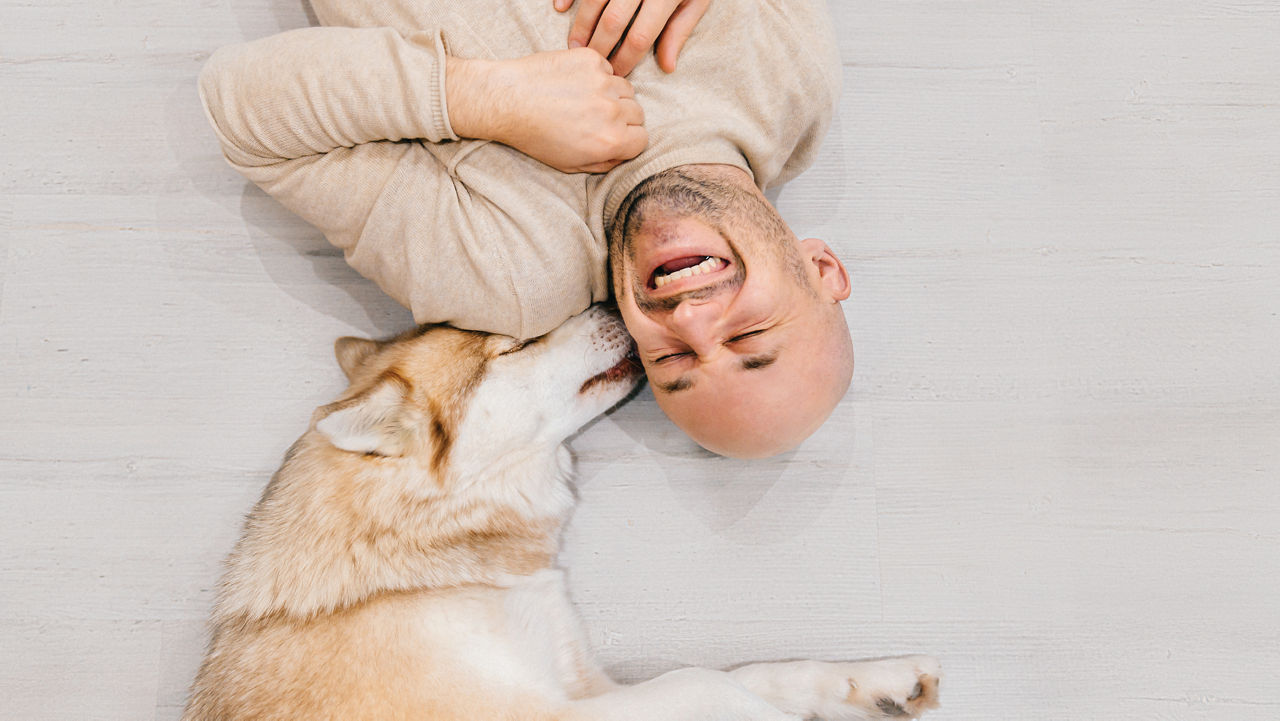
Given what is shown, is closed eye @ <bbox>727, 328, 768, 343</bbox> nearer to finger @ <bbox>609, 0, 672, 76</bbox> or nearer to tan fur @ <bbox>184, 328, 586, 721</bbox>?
tan fur @ <bbox>184, 328, 586, 721</bbox>

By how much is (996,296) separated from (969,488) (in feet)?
1.71

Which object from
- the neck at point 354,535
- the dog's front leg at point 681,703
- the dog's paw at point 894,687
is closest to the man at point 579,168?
the neck at point 354,535

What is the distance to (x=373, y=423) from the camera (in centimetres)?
158

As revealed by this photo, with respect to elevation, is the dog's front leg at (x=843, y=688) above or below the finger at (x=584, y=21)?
below

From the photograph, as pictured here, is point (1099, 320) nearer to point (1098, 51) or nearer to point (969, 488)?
point (969, 488)

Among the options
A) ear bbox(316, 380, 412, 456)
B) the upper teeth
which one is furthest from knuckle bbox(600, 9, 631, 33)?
ear bbox(316, 380, 412, 456)

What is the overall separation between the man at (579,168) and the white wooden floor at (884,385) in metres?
0.42

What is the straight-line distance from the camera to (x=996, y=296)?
210 centimetres

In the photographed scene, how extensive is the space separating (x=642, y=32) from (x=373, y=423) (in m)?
1.01

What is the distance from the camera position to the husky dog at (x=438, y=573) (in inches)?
61.6

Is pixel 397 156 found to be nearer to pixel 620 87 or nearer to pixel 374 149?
pixel 374 149

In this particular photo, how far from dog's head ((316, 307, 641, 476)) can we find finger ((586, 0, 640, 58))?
59cm

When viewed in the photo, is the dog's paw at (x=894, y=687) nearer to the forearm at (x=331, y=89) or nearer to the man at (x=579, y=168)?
the man at (x=579, y=168)

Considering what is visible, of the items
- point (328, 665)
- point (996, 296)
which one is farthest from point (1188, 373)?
point (328, 665)
